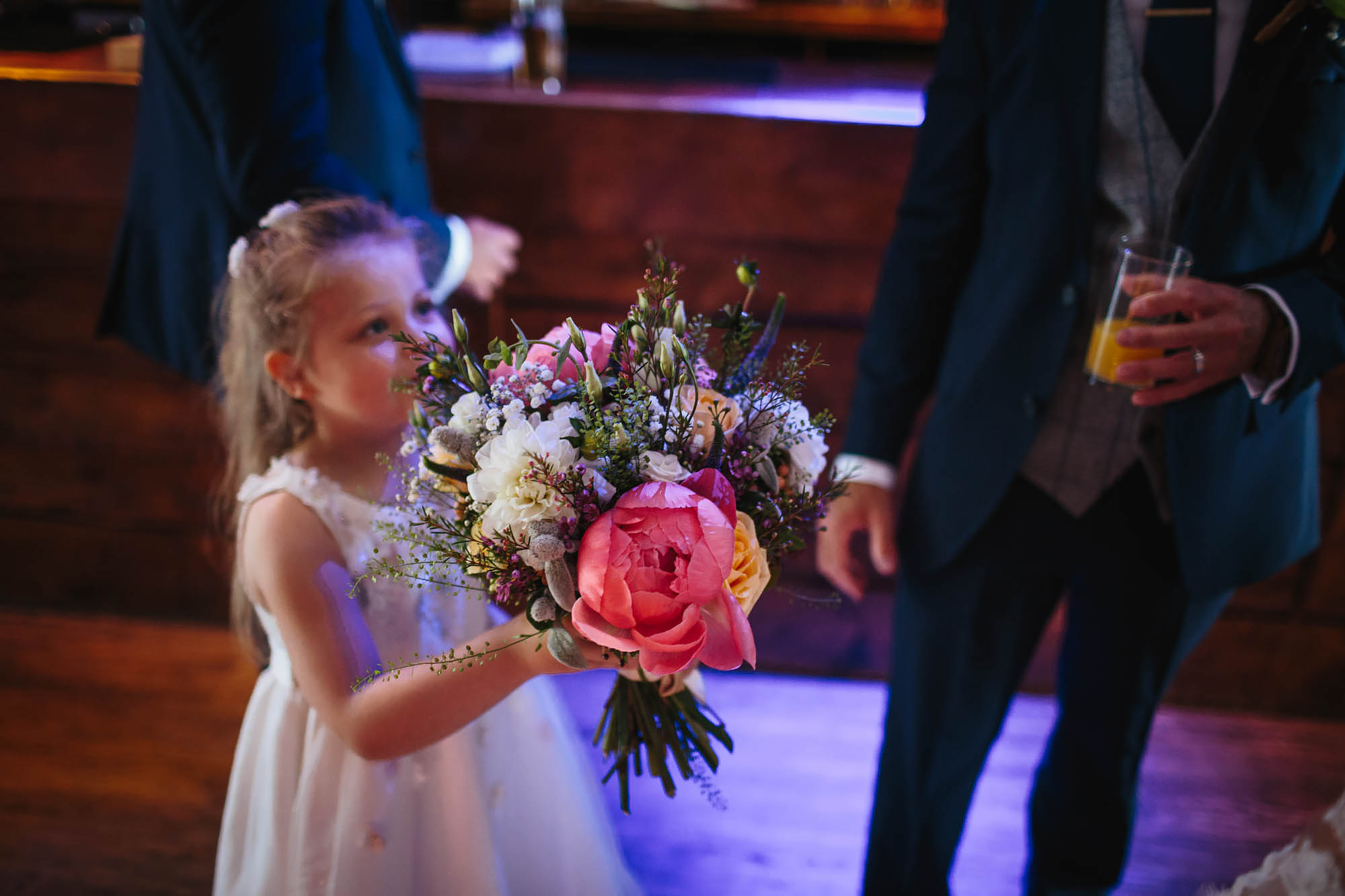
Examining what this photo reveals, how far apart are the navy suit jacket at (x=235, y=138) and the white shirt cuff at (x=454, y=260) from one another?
0.09ft

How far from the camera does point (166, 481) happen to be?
97.8 inches

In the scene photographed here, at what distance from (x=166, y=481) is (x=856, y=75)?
6.78ft

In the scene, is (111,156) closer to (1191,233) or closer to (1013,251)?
(1013,251)

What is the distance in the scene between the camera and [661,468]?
850 mm

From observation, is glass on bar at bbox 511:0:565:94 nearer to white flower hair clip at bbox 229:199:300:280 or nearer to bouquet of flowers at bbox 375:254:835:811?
white flower hair clip at bbox 229:199:300:280

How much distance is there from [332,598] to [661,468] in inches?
19.9

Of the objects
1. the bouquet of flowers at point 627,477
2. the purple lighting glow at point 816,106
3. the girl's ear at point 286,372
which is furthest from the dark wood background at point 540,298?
the bouquet of flowers at point 627,477

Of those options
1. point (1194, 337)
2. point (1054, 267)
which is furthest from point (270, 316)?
point (1194, 337)

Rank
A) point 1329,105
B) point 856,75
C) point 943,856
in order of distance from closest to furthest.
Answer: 1. point 1329,105
2. point 943,856
3. point 856,75

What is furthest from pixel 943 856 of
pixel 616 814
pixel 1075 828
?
pixel 616 814

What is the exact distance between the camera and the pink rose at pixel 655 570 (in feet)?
2.65

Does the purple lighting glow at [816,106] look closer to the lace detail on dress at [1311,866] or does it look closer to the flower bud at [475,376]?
Result: the flower bud at [475,376]

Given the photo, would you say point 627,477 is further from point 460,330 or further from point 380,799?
point 380,799

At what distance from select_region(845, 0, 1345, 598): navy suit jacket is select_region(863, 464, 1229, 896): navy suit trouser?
0.24 ft
